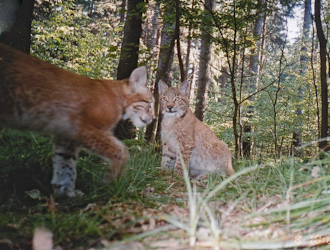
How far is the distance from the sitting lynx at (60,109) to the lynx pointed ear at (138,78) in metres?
0.63

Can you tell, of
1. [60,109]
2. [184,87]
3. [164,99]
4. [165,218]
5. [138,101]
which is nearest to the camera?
[165,218]

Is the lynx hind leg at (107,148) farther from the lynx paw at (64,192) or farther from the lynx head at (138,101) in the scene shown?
the lynx head at (138,101)

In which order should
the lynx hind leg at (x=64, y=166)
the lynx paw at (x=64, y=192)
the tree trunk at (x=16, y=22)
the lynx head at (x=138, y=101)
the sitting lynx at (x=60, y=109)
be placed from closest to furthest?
1. the sitting lynx at (x=60, y=109)
2. the lynx paw at (x=64, y=192)
3. the lynx hind leg at (x=64, y=166)
4. the lynx head at (x=138, y=101)
5. the tree trunk at (x=16, y=22)

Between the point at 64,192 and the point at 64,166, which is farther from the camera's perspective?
the point at 64,166

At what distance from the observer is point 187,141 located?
17.3ft

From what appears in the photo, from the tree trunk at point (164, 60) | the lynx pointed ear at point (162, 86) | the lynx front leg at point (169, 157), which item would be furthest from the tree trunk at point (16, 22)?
the tree trunk at point (164, 60)

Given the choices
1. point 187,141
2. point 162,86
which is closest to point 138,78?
point 187,141

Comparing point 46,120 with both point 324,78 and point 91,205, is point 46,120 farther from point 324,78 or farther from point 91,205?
point 324,78

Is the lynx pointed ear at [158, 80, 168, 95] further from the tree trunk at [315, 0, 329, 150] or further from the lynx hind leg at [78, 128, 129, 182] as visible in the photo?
the tree trunk at [315, 0, 329, 150]

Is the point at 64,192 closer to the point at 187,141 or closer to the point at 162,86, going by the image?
the point at 187,141

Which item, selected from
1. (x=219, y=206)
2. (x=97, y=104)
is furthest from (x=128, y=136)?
(x=219, y=206)

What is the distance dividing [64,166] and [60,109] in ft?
2.60

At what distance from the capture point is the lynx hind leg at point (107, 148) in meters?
2.77

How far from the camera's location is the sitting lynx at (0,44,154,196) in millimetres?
2715
